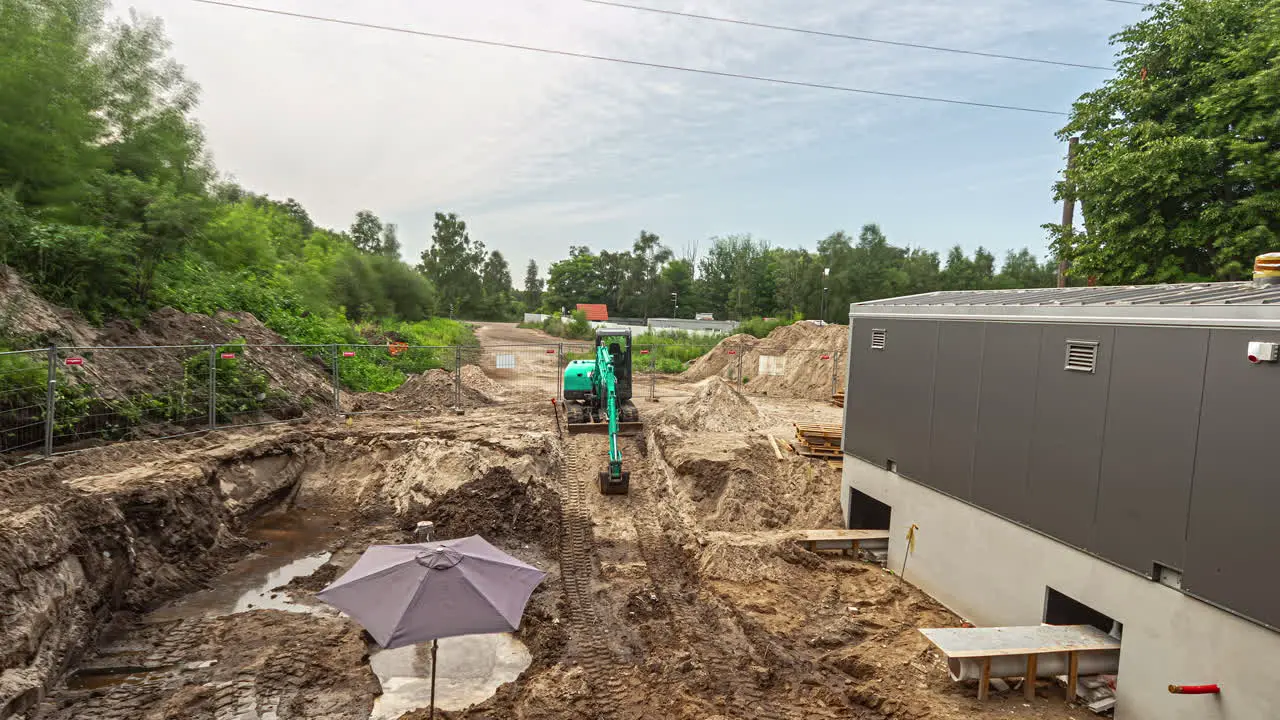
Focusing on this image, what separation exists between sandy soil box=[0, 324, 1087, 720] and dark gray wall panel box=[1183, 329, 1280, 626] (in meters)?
2.36

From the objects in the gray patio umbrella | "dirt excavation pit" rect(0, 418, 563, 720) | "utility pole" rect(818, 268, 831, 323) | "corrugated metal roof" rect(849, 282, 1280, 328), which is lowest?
"dirt excavation pit" rect(0, 418, 563, 720)

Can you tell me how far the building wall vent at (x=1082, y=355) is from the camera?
8.10 meters

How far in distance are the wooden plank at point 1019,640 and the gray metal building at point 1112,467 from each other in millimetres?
347

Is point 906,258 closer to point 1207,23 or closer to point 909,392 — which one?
point 1207,23

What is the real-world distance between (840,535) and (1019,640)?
456cm

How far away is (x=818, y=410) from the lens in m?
22.9

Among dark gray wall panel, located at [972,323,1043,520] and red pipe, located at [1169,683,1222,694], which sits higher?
dark gray wall panel, located at [972,323,1043,520]

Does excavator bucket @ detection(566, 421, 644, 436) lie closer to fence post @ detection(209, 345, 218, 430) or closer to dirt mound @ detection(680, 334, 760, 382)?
fence post @ detection(209, 345, 218, 430)

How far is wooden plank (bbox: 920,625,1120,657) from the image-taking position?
752 cm

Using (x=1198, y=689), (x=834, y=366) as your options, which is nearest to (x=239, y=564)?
(x=1198, y=689)

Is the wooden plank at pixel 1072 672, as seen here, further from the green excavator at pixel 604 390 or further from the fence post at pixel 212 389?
the fence post at pixel 212 389

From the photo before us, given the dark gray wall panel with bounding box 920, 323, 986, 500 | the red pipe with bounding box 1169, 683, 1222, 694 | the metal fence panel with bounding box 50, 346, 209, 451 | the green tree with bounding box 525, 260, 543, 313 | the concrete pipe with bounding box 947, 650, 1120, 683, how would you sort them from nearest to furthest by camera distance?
the red pipe with bounding box 1169, 683, 1222, 694 → the concrete pipe with bounding box 947, 650, 1120, 683 → the dark gray wall panel with bounding box 920, 323, 986, 500 → the metal fence panel with bounding box 50, 346, 209, 451 → the green tree with bounding box 525, 260, 543, 313

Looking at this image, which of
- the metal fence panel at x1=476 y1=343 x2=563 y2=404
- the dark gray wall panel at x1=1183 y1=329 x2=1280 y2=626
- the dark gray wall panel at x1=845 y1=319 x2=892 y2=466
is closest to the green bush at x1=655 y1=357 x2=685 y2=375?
the metal fence panel at x1=476 y1=343 x2=563 y2=404

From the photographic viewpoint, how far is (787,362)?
2970cm
